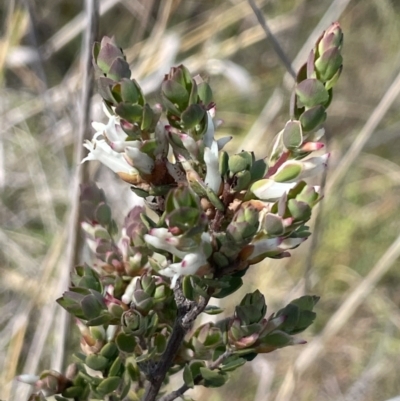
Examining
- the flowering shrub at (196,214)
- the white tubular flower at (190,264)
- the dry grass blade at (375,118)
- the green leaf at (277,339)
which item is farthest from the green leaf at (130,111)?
the dry grass blade at (375,118)

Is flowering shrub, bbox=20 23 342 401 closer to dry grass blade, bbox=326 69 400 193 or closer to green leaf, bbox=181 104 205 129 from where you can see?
green leaf, bbox=181 104 205 129

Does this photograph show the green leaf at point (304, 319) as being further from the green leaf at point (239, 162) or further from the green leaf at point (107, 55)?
the green leaf at point (107, 55)

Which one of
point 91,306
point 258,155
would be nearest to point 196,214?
point 91,306

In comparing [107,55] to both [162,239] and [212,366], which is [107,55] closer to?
[162,239]

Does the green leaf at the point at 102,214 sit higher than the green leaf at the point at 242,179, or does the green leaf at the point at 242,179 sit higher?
the green leaf at the point at 102,214

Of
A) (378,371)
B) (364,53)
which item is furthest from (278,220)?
(364,53)

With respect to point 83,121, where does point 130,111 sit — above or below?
below

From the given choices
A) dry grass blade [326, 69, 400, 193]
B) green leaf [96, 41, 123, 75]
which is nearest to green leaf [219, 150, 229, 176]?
green leaf [96, 41, 123, 75]
